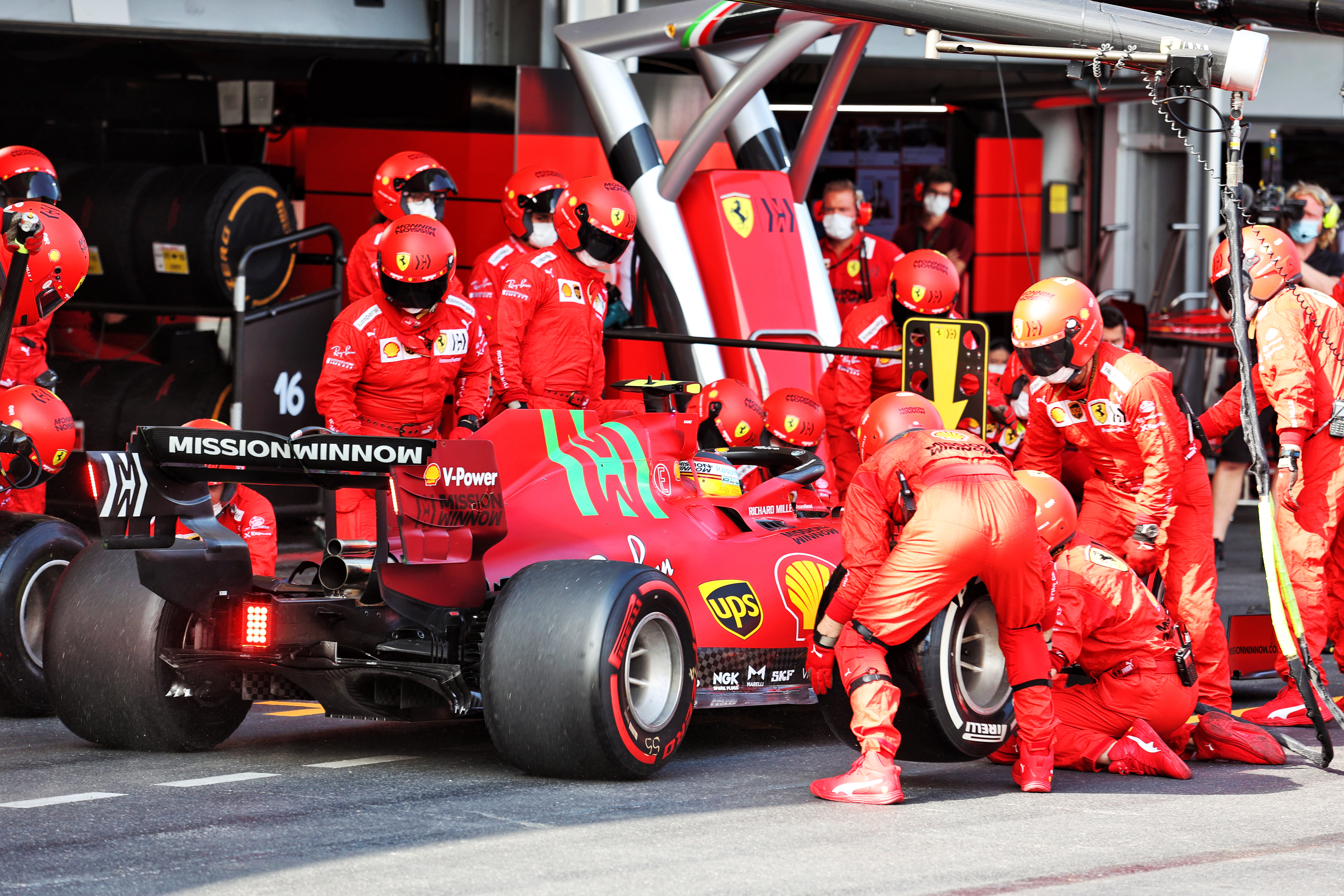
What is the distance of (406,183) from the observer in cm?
1068

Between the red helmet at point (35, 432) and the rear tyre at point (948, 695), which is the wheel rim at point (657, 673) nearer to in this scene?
the rear tyre at point (948, 695)

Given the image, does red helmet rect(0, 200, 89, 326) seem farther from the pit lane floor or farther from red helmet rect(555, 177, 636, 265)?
red helmet rect(555, 177, 636, 265)

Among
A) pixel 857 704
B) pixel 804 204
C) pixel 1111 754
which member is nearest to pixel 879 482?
pixel 857 704

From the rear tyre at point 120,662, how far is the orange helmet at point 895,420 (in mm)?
2405

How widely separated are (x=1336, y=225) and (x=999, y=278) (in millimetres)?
4829

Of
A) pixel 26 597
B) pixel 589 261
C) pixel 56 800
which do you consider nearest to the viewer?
pixel 56 800

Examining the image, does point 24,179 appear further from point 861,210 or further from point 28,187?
point 861,210

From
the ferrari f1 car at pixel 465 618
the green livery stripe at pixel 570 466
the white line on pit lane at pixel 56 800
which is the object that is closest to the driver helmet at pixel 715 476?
the ferrari f1 car at pixel 465 618

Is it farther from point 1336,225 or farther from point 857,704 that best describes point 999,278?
point 857,704

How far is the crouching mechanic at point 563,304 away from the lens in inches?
370

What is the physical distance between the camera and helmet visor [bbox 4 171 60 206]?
9.62m

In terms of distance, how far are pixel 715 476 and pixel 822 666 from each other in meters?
1.46

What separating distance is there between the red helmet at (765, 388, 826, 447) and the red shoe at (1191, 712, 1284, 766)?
2580 mm

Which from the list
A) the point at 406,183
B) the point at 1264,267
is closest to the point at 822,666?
the point at 1264,267
